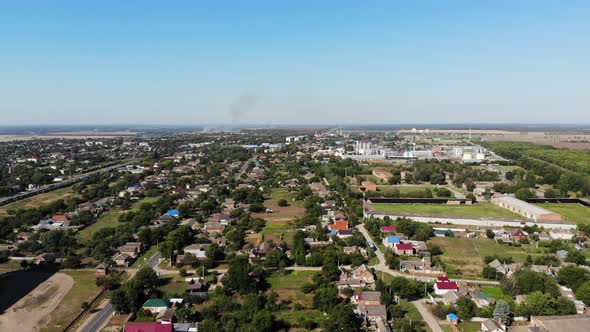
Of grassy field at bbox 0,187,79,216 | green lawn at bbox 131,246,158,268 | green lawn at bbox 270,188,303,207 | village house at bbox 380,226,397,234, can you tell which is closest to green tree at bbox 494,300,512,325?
village house at bbox 380,226,397,234

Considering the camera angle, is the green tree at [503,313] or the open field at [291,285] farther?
the open field at [291,285]

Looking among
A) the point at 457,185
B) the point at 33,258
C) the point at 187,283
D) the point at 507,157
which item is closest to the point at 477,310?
the point at 187,283

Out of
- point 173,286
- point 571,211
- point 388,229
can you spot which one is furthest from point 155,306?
point 571,211

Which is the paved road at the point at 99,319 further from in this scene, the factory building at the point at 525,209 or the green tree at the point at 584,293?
the factory building at the point at 525,209

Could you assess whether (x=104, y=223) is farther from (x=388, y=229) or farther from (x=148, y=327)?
(x=388, y=229)

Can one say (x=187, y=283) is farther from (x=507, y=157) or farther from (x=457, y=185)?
(x=507, y=157)

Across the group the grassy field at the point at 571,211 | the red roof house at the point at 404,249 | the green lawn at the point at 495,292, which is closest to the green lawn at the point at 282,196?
the red roof house at the point at 404,249

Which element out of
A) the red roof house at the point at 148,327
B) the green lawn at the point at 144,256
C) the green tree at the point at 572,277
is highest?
the green tree at the point at 572,277

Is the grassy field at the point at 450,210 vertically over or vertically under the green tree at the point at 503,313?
under
